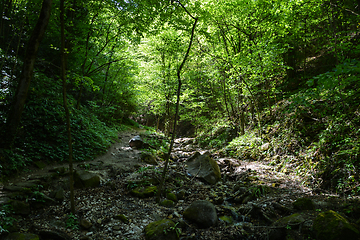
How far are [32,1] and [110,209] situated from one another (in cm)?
776

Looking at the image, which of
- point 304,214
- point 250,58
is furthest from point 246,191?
point 250,58

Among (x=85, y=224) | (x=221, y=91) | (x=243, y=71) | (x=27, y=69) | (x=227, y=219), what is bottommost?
(x=85, y=224)

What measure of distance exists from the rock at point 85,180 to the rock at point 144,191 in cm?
123

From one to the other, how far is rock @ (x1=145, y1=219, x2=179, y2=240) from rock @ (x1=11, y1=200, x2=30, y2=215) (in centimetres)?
259

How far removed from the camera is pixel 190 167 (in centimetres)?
834

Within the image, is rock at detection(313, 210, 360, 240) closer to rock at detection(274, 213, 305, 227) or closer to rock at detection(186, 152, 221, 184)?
rock at detection(274, 213, 305, 227)

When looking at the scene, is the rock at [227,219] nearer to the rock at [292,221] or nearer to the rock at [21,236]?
the rock at [292,221]

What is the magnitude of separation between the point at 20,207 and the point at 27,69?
12.1ft

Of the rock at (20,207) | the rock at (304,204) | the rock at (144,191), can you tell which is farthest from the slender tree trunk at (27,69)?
the rock at (304,204)

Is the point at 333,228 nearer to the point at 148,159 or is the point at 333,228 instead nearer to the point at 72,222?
the point at 72,222

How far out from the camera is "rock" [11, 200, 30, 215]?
3678 mm

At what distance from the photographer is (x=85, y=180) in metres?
5.40

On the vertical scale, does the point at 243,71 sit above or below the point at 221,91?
above

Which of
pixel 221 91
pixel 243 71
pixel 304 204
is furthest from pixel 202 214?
pixel 221 91
